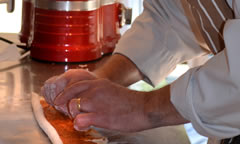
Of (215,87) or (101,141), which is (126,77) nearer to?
(101,141)

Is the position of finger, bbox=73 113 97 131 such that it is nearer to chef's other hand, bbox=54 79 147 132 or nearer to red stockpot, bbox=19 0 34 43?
chef's other hand, bbox=54 79 147 132

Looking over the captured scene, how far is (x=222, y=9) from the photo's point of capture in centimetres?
100

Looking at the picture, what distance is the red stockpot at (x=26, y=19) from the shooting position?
1.54 metres

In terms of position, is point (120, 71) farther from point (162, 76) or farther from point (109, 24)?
point (109, 24)

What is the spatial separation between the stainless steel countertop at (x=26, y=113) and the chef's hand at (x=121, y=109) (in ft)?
0.27

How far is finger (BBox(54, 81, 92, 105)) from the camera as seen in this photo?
0.99 meters

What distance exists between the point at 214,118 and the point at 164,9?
566mm

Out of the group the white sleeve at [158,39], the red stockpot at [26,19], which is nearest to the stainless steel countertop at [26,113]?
the red stockpot at [26,19]

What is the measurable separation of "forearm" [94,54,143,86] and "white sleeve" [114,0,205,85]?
19 mm

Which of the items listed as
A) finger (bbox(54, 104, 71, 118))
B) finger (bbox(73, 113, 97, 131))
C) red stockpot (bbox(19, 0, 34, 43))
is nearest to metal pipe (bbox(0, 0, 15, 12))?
red stockpot (bbox(19, 0, 34, 43))

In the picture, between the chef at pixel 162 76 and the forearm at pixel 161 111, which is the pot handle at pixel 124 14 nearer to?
the chef at pixel 162 76

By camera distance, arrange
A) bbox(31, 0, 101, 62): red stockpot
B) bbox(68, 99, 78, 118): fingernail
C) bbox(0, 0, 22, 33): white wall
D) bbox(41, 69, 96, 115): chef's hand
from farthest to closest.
A: bbox(0, 0, 22, 33): white wall → bbox(31, 0, 101, 62): red stockpot → bbox(41, 69, 96, 115): chef's hand → bbox(68, 99, 78, 118): fingernail

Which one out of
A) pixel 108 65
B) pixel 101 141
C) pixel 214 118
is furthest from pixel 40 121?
pixel 214 118

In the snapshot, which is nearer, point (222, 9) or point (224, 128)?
point (224, 128)
